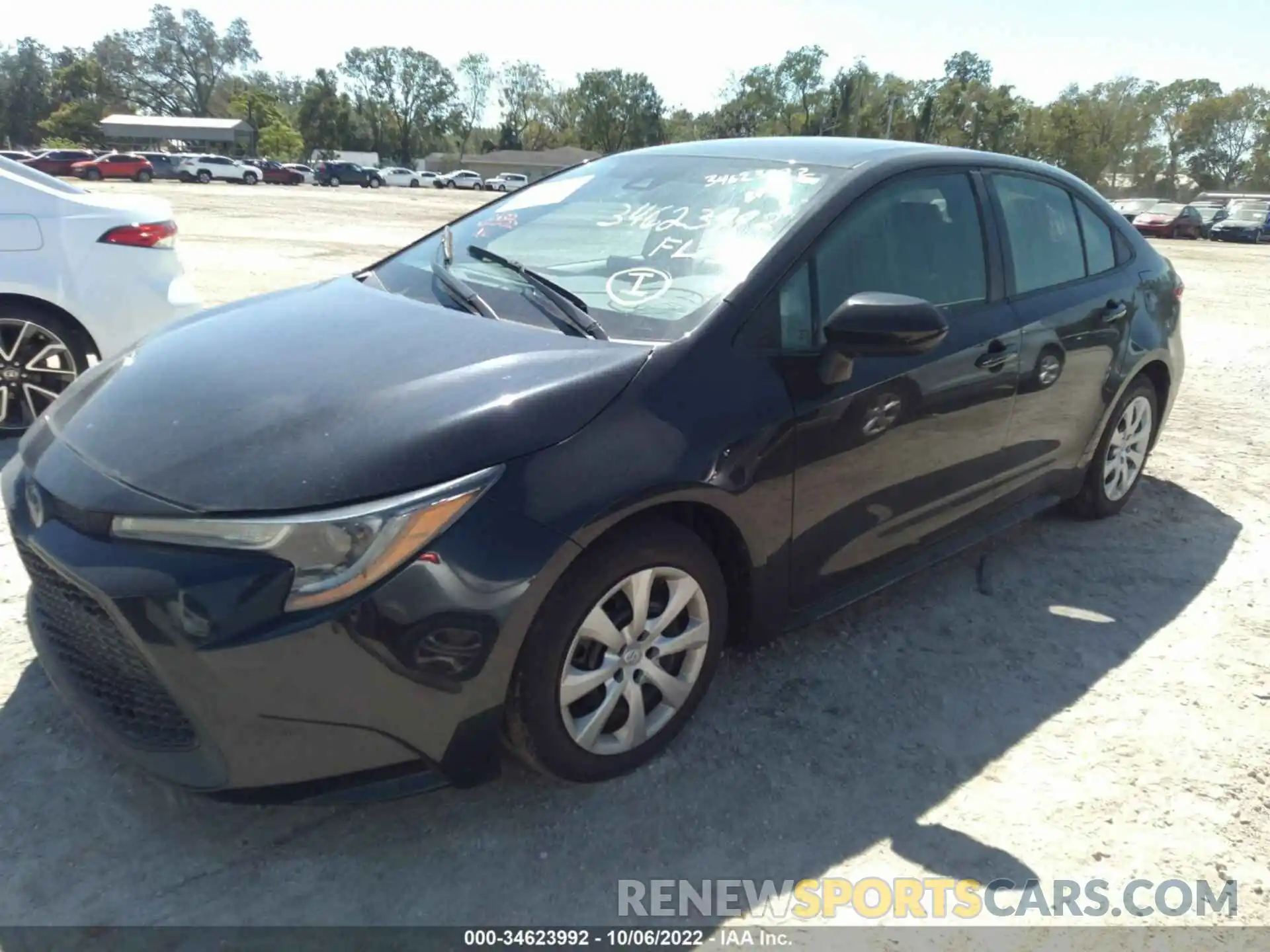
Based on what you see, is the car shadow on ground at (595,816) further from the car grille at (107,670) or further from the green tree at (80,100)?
the green tree at (80,100)

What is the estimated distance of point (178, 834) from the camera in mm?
2279

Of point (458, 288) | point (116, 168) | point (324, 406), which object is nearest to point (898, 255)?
point (458, 288)

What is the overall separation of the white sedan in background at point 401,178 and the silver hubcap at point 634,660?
6680 cm

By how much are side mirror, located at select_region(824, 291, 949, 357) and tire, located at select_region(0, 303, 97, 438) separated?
3909 millimetres

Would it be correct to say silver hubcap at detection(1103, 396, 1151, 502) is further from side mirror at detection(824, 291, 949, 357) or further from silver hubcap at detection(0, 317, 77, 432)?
silver hubcap at detection(0, 317, 77, 432)

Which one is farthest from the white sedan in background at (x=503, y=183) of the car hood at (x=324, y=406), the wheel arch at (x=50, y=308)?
the car hood at (x=324, y=406)

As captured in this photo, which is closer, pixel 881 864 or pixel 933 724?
pixel 881 864

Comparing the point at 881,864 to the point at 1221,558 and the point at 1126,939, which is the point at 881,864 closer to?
the point at 1126,939

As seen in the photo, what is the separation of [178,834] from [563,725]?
95 centimetres

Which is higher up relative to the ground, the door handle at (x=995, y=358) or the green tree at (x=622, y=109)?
the green tree at (x=622, y=109)

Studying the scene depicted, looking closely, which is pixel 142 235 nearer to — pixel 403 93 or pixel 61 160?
pixel 61 160

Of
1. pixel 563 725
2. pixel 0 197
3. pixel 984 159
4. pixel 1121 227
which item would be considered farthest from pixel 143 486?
pixel 1121 227

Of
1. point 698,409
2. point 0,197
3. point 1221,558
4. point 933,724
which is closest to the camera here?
point 698,409

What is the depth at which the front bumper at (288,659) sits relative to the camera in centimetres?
194
